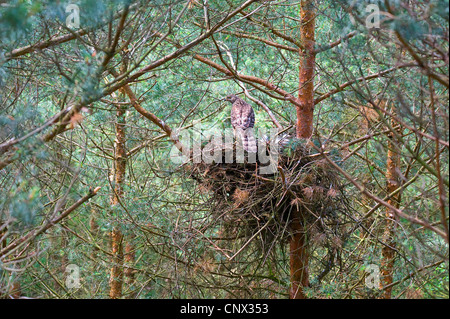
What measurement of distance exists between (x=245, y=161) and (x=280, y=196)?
20.4 inches

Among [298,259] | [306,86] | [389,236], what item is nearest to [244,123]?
[306,86]

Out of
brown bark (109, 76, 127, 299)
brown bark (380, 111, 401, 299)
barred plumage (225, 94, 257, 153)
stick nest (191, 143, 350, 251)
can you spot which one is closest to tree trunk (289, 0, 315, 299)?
stick nest (191, 143, 350, 251)

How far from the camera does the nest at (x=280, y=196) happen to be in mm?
5316

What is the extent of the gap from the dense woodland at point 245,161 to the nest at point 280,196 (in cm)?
2

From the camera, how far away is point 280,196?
5422mm

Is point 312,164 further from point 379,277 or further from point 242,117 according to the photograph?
point 379,277

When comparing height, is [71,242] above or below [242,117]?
below

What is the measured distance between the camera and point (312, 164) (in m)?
5.37

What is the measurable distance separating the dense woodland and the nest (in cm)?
2

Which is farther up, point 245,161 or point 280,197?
point 245,161

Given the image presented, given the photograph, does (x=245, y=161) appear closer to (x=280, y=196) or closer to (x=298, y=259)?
(x=280, y=196)
